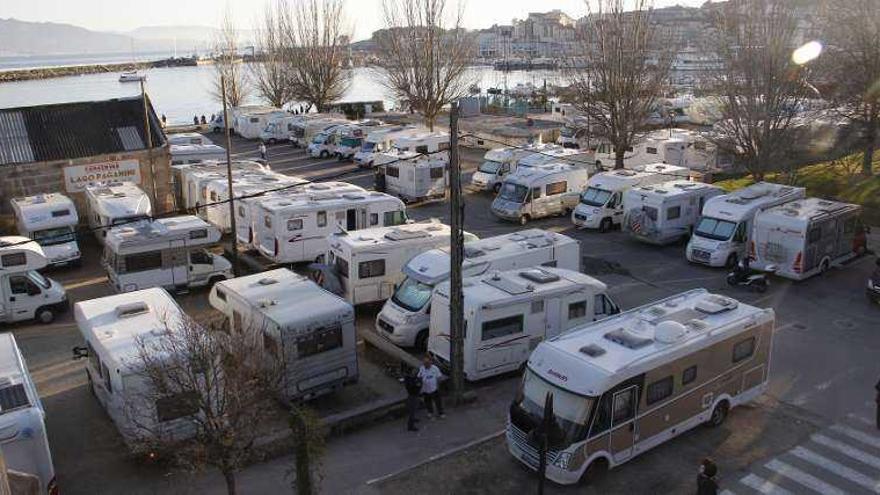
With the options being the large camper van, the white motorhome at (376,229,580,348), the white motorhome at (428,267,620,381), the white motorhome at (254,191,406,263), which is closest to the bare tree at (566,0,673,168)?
the white motorhome at (254,191,406,263)

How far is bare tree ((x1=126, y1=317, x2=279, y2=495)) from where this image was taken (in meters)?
10.5

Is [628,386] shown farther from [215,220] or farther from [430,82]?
[430,82]

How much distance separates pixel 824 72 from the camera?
34.5 m

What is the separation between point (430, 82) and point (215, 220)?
22.9 meters

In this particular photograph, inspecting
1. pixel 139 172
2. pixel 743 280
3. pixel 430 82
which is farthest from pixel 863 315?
pixel 430 82

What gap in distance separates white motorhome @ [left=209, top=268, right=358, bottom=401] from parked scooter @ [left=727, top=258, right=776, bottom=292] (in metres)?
12.0

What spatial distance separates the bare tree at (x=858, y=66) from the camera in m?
32.1

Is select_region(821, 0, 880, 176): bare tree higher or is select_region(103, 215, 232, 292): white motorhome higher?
select_region(821, 0, 880, 176): bare tree

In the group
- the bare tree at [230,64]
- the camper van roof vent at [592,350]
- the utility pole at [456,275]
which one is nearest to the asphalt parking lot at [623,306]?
the utility pole at [456,275]

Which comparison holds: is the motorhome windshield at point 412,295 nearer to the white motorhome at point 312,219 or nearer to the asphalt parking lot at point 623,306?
the asphalt parking lot at point 623,306

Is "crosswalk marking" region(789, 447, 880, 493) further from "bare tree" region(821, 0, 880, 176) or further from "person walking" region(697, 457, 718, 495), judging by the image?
"bare tree" region(821, 0, 880, 176)

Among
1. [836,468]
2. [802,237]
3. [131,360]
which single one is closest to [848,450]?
[836,468]

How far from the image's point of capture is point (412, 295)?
17969 mm

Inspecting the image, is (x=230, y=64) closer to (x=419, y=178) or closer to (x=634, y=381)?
(x=419, y=178)
